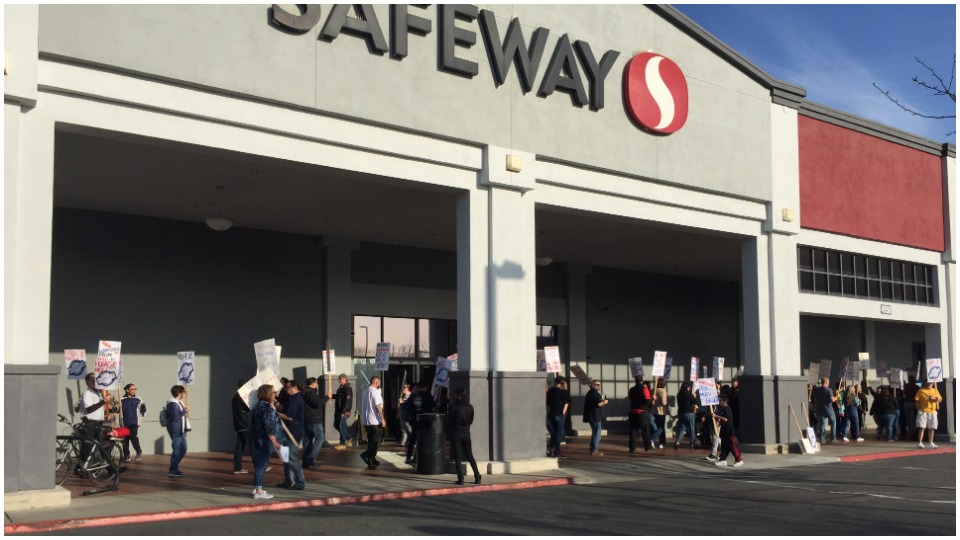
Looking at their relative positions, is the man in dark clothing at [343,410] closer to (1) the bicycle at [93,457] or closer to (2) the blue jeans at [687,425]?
(1) the bicycle at [93,457]

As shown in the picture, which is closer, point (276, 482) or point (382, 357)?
point (276, 482)

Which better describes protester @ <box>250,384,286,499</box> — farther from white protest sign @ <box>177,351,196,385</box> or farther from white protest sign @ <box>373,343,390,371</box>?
white protest sign @ <box>373,343,390,371</box>

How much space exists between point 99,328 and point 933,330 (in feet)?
73.3

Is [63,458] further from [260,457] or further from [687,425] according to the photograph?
[687,425]

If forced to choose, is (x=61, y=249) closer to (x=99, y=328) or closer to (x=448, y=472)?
(x=99, y=328)

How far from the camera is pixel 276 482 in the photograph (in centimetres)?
1662

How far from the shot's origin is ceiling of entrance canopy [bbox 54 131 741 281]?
1783cm

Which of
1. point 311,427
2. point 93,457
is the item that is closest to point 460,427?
point 311,427

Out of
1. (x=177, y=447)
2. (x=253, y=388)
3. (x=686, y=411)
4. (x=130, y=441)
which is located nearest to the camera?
(x=177, y=447)

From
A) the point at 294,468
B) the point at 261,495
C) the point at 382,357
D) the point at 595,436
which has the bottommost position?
the point at 261,495

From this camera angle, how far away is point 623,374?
32781 mm

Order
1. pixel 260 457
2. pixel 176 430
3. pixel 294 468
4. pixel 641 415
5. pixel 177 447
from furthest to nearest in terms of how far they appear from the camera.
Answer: pixel 641 415 < pixel 176 430 < pixel 177 447 < pixel 294 468 < pixel 260 457

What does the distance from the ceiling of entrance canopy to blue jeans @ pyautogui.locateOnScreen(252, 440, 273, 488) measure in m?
4.61

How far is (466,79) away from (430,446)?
6597 mm
